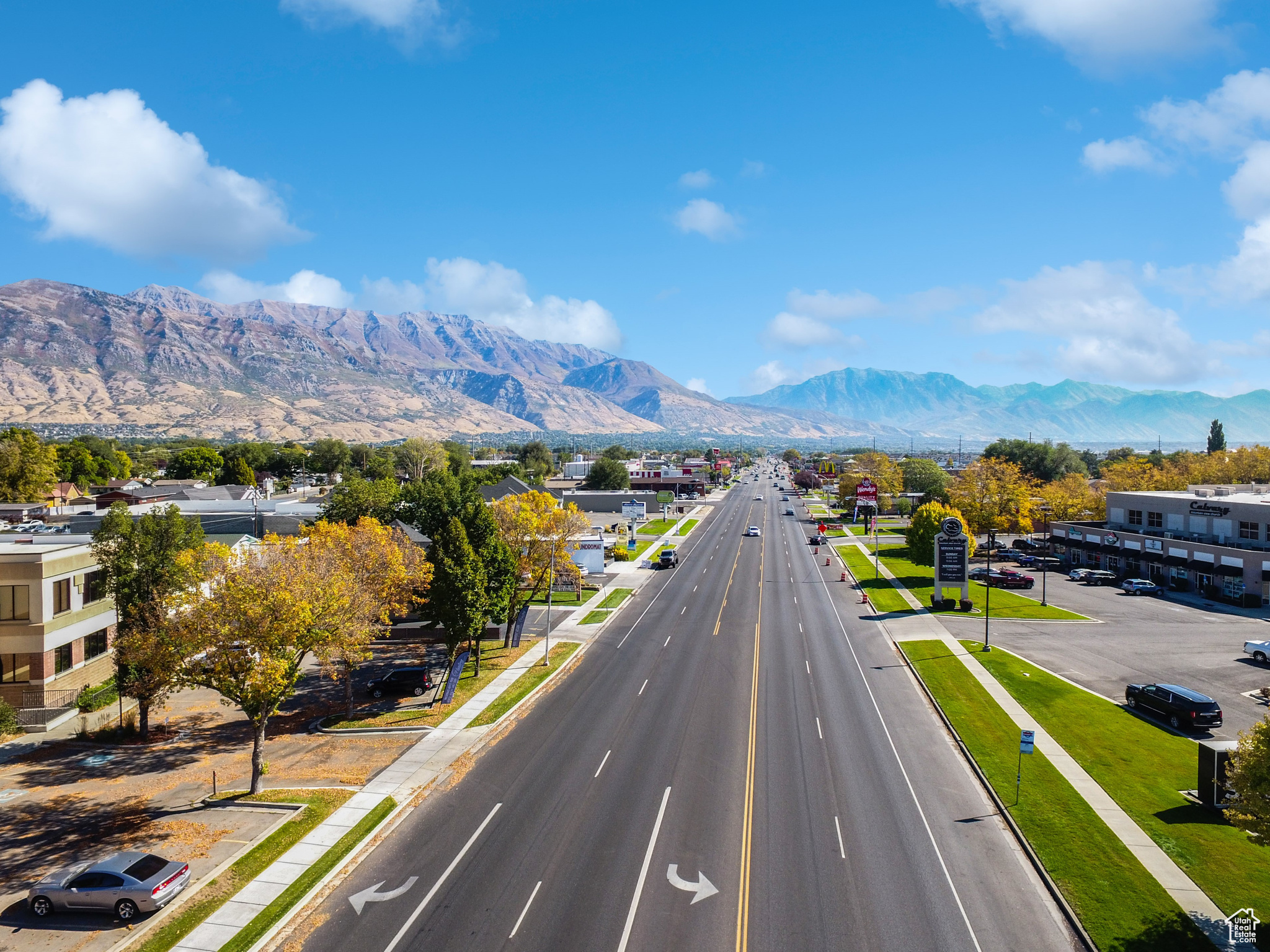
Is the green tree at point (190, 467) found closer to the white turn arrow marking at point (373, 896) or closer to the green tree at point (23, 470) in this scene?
the green tree at point (23, 470)

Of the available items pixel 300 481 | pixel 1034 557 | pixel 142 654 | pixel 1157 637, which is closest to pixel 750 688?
pixel 142 654

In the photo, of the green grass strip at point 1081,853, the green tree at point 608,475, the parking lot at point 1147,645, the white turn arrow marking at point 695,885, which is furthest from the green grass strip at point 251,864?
the green tree at point 608,475

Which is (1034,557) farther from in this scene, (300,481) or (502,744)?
(300,481)

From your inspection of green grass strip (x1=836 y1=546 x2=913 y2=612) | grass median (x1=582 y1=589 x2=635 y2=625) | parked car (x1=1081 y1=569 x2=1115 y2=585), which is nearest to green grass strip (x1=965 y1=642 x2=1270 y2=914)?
green grass strip (x1=836 y1=546 x2=913 y2=612)

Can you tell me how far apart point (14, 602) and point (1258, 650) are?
67896 millimetres

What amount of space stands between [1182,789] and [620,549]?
2497 inches

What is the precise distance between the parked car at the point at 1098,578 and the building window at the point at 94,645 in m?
79.6

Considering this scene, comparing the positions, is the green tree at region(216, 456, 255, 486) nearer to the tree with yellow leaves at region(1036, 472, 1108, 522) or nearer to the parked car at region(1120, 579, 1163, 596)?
the tree with yellow leaves at region(1036, 472, 1108, 522)

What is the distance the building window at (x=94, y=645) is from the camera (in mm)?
38406

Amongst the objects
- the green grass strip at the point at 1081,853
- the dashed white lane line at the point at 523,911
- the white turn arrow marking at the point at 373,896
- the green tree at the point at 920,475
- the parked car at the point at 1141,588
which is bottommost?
the white turn arrow marking at the point at 373,896

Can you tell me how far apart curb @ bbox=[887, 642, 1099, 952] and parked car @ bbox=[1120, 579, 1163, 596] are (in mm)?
39685

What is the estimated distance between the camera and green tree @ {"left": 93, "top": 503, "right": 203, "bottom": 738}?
30.5 m

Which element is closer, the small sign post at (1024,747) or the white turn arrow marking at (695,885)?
the white turn arrow marking at (695,885)

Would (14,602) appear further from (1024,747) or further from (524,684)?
(1024,747)
